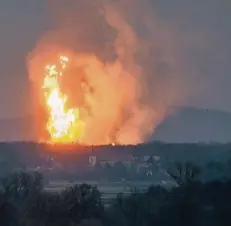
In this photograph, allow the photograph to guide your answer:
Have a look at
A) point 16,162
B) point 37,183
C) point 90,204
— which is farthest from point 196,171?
point 16,162

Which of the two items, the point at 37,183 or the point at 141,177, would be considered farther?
the point at 141,177

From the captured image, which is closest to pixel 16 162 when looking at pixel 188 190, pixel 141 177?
pixel 141 177

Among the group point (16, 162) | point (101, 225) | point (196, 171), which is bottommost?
point (101, 225)

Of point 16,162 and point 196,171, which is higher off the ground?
point 16,162

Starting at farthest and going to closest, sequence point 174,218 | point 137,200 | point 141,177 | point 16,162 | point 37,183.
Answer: point 16,162
point 141,177
point 37,183
point 137,200
point 174,218

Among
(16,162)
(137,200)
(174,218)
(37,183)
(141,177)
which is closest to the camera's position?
(174,218)

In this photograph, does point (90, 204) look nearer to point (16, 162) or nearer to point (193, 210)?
point (193, 210)
